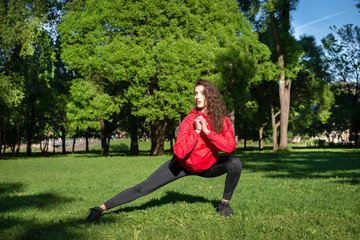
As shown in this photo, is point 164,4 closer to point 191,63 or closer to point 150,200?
point 191,63

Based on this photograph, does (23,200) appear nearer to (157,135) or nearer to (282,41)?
(157,135)

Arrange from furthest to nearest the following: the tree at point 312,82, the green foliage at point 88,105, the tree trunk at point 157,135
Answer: the tree at point 312,82 → the tree trunk at point 157,135 → the green foliage at point 88,105

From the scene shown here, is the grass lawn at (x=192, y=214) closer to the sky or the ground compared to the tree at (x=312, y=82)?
closer to the ground

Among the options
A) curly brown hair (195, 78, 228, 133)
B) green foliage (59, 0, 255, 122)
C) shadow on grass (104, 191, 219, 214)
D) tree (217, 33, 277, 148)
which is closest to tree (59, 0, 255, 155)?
green foliage (59, 0, 255, 122)

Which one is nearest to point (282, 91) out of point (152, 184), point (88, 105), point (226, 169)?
point (88, 105)

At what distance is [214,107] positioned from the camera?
447 cm

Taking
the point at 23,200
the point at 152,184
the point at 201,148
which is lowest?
the point at 23,200

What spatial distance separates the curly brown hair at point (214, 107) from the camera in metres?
4.42

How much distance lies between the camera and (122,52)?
73.6 feet

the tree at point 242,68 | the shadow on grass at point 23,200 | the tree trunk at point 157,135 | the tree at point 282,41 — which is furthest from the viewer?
the tree at point 282,41

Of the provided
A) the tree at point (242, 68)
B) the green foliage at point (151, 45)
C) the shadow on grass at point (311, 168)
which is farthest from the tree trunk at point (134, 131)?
the shadow on grass at point (311, 168)

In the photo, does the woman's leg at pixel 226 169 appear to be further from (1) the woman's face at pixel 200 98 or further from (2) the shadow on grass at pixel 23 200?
(2) the shadow on grass at pixel 23 200

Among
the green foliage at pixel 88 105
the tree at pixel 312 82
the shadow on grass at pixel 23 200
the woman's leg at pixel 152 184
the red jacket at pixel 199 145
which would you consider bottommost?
the shadow on grass at pixel 23 200

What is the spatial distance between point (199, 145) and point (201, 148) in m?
0.06
